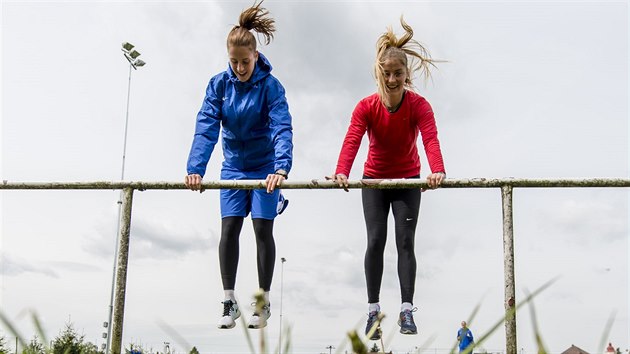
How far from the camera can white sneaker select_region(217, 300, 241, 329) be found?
13.1ft

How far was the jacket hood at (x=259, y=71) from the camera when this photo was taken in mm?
4340

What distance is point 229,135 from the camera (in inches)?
173

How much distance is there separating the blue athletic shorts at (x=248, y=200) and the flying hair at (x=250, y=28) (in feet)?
2.83

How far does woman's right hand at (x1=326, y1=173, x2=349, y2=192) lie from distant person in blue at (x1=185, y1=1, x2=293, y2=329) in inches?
14.9

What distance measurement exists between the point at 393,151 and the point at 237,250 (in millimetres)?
1262

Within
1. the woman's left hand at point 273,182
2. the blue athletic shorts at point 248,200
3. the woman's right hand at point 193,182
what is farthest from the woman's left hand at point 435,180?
the woman's right hand at point 193,182

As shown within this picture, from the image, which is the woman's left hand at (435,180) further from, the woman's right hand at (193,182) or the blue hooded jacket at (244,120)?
the woman's right hand at (193,182)

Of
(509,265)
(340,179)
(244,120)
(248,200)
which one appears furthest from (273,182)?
(509,265)

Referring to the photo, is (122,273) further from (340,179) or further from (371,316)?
(371,316)

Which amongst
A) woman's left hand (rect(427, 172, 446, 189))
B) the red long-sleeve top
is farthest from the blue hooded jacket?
woman's left hand (rect(427, 172, 446, 189))

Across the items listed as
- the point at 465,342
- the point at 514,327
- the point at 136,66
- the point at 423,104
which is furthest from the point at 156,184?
the point at 136,66

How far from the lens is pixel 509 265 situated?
3.22 metres

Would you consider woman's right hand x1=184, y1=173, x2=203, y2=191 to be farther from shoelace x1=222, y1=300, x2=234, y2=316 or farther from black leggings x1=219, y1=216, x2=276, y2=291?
shoelace x1=222, y1=300, x2=234, y2=316

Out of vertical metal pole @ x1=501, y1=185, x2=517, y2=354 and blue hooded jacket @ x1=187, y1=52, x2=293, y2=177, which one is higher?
blue hooded jacket @ x1=187, y1=52, x2=293, y2=177
